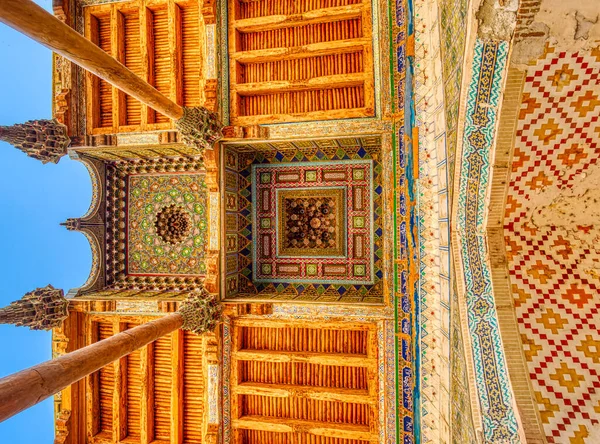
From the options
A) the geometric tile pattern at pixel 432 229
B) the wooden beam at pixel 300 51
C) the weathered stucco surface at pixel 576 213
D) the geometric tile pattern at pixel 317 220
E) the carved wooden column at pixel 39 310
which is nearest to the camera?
the weathered stucco surface at pixel 576 213

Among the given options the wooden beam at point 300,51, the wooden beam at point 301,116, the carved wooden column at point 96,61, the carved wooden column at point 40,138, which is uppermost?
the wooden beam at point 300,51

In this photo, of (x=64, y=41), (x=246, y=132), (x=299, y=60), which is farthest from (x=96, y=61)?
(x=299, y=60)

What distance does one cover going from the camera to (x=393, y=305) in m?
5.50

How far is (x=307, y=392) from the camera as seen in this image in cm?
584

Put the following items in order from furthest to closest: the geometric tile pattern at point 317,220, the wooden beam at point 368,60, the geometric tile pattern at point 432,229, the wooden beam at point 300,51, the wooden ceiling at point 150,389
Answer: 1. the geometric tile pattern at point 317,220
2. the wooden ceiling at point 150,389
3. the wooden beam at point 300,51
4. the wooden beam at point 368,60
5. the geometric tile pattern at point 432,229

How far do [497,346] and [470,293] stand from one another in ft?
1.93

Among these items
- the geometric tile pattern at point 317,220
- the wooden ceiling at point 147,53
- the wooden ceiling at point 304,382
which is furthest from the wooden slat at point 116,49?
the wooden ceiling at point 304,382

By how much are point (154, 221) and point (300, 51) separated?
14.6 ft

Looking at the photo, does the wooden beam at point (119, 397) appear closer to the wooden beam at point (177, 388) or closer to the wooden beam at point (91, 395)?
the wooden beam at point (91, 395)

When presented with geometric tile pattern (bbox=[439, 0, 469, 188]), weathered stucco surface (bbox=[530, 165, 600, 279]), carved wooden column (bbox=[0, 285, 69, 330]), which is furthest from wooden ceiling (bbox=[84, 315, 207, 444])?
weathered stucco surface (bbox=[530, 165, 600, 279])

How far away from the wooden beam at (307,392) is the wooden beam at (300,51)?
588cm

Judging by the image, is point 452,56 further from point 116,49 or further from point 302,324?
point 116,49

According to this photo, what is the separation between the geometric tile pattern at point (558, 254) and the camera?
318 cm

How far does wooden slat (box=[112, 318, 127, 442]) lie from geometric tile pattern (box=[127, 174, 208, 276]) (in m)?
1.36
